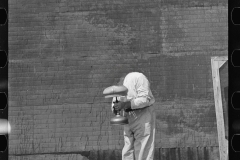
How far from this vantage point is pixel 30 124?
29.2 ft

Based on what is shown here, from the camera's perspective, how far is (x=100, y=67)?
8.93 m

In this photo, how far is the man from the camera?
5281mm

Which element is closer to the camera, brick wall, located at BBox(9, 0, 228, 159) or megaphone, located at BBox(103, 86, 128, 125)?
megaphone, located at BBox(103, 86, 128, 125)

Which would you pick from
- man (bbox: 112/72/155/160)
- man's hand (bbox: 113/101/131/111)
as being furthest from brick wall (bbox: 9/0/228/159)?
man's hand (bbox: 113/101/131/111)

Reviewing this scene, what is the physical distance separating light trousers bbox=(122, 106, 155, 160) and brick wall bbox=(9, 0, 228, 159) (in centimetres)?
330

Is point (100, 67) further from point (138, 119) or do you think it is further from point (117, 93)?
point (117, 93)

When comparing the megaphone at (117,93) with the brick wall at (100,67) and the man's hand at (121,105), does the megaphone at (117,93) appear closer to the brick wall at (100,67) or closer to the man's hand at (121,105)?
the man's hand at (121,105)

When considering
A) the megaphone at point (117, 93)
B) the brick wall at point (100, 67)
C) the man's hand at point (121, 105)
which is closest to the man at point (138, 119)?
the man's hand at point (121, 105)

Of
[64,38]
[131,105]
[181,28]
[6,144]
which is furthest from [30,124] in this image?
[6,144]

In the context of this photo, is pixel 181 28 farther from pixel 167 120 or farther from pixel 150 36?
pixel 167 120

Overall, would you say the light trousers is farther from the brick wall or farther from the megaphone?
the brick wall

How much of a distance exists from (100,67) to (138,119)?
3.59 meters

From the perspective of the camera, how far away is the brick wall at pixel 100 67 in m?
8.83
